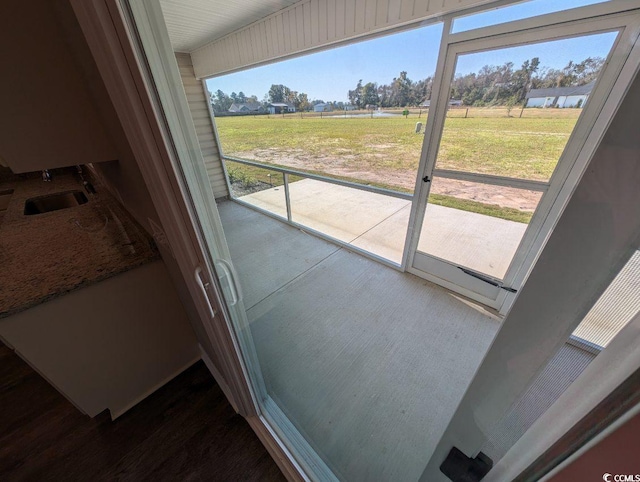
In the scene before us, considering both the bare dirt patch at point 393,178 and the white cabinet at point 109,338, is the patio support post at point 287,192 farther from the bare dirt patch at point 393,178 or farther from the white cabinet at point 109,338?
the white cabinet at point 109,338

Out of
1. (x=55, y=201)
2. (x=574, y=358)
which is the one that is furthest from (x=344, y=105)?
(x=55, y=201)

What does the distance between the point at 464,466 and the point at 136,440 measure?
168cm

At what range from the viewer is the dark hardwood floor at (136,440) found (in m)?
1.17

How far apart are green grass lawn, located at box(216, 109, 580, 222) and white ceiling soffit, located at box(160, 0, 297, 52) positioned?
0.48 meters

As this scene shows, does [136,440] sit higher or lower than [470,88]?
lower

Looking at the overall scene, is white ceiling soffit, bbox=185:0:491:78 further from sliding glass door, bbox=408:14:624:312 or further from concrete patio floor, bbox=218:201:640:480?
concrete patio floor, bbox=218:201:640:480

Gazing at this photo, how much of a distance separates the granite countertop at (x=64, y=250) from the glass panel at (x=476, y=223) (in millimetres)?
2106

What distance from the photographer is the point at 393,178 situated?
2234 mm

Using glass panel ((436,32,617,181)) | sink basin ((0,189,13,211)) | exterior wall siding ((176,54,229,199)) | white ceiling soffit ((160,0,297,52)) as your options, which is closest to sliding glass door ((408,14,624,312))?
glass panel ((436,32,617,181))

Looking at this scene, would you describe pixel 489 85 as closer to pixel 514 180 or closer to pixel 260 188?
pixel 514 180

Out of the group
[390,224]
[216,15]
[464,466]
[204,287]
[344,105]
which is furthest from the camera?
[390,224]

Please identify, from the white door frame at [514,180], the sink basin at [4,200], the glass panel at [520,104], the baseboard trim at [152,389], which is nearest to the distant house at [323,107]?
the white door frame at [514,180]

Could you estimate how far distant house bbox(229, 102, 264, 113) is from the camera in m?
1.39

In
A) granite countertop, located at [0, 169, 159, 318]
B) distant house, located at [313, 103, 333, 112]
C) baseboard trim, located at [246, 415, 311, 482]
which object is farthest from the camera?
distant house, located at [313, 103, 333, 112]
